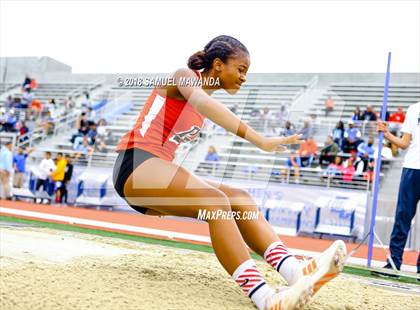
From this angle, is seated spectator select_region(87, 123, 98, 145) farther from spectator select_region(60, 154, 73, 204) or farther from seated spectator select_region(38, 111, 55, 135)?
seated spectator select_region(38, 111, 55, 135)

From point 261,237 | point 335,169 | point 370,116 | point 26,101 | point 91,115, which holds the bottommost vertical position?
point 261,237

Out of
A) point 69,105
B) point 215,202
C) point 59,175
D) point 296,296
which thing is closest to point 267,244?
point 215,202

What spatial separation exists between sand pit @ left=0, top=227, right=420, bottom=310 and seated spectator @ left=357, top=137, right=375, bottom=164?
801 cm

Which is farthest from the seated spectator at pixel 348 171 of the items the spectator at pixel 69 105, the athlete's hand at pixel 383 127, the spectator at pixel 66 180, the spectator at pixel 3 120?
the spectator at pixel 3 120

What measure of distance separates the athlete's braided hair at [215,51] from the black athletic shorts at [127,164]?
631 millimetres

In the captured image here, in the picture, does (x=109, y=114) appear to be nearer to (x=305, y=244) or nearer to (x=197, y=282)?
(x=305, y=244)

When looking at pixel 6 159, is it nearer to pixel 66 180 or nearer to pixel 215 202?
pixel 66 180

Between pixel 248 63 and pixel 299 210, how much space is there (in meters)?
8.71

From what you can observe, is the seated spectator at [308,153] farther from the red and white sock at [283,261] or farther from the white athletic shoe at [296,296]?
the white athletic shoe at [296,296]

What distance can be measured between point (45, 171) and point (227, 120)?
13320mm

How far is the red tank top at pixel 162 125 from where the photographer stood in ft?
10.4

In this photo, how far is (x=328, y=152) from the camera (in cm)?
1266

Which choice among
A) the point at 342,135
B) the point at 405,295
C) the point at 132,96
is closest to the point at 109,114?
the point at 132,96

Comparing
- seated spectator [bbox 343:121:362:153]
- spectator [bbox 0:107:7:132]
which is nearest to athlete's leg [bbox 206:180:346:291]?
seated spectator [bbox 343:121:362:153]
